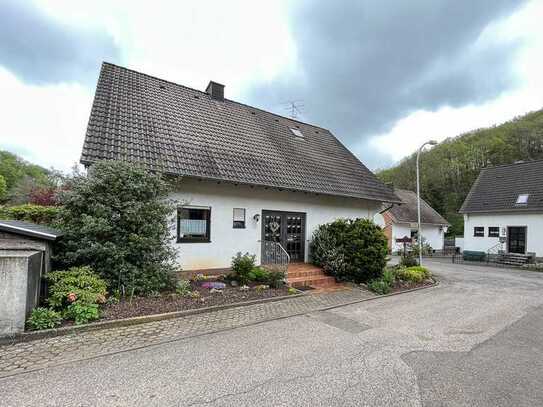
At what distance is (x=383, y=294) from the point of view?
8984 millimetres

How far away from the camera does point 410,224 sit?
88.5 ft

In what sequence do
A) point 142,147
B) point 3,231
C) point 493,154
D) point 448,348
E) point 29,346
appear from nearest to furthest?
point 29,346
point 448,348
point 3,231
point 142,147
point 493,154

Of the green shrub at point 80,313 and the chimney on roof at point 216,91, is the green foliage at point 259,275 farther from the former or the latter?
the chimney on roof at point 216,91

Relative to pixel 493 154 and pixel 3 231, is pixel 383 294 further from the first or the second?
pixel 493 154

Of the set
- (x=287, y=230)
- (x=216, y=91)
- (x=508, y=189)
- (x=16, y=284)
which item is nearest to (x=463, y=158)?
(x=508, y=189)

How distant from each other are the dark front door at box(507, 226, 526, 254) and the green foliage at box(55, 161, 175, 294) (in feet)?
75.3

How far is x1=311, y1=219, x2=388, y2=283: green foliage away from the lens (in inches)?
388

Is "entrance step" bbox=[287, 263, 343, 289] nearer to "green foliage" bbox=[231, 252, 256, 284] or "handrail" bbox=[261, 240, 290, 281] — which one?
"handrail" bbox=[261, 240, 290, 281]

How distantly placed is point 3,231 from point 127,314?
105 inches

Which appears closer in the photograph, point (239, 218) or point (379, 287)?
point (379, 287)

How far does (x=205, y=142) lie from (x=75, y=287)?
247 inches

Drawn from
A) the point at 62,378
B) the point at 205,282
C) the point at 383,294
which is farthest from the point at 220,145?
the point at 62,378

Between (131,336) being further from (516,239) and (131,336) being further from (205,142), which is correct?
(516,239)

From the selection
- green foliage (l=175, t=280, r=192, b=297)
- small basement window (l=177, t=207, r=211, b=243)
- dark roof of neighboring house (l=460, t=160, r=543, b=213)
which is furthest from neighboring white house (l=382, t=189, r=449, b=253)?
green foliage (l=175, t=280, r=192, b=297)
